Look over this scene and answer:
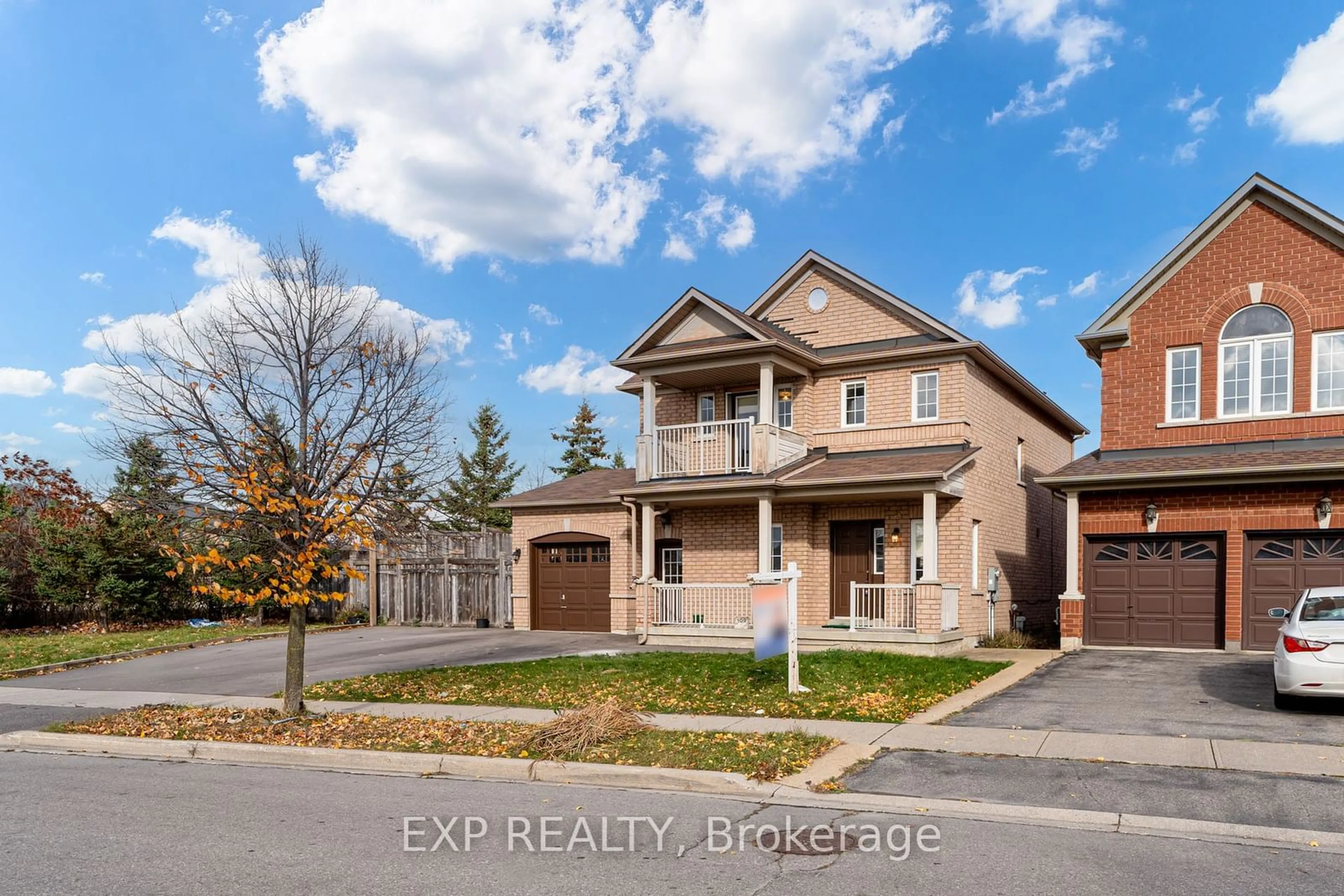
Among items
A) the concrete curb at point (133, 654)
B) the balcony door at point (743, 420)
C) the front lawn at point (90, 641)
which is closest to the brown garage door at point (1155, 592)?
→ the balcony door at point (743, 420)

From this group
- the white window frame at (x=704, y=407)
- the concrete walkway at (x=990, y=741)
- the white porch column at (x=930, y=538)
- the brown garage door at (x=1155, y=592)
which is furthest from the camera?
the white window frame at (x=704, y=407)

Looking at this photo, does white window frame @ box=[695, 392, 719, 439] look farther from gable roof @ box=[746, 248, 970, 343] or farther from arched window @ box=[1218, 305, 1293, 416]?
arched window @ box=[1218, 305, 1293, 416]

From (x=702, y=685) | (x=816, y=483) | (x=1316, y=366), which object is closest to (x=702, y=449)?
(x=816, y=483)

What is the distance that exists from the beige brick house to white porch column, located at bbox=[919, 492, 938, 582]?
Answer: 0.03 m

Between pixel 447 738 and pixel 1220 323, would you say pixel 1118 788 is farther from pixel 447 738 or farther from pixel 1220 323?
pixel 1220 323

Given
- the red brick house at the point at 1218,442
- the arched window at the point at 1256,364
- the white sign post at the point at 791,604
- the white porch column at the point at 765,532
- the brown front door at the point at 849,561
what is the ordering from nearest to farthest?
the white sign post at the point at 791,604, the red brick house at the point at 1218,442, the arched window at the point at 1256,364, the white porch column at the point at 765,532, the brown front door at the point at 849,561

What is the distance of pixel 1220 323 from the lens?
18453 millimetres

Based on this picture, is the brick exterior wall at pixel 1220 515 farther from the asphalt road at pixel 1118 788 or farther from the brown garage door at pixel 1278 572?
the asphalt road at pixel 1118 788

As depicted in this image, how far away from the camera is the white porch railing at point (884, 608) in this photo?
18625 millimetres

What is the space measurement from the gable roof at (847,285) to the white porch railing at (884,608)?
17.5ft

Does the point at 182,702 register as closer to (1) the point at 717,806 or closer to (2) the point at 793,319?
(1) the point at 717,806

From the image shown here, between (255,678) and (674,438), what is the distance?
10.3m

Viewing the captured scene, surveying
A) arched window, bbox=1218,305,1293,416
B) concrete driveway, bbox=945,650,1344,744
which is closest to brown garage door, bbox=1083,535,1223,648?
concrete driveway, bbox=945,650,1344,744

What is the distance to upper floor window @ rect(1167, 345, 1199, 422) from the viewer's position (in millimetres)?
18672
